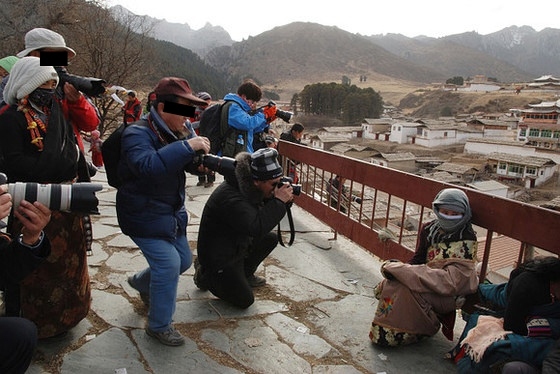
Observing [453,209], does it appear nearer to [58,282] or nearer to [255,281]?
[255,281]

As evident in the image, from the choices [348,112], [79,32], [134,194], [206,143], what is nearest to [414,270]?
[206,143]

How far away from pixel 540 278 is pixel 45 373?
110 inches

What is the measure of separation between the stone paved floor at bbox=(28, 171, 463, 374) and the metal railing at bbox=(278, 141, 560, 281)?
1.44 ft

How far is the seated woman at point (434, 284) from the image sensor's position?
106 inches

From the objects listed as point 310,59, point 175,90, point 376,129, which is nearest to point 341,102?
point 376,129

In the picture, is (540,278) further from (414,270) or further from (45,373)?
(45,373)

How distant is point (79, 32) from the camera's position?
40.1 feet

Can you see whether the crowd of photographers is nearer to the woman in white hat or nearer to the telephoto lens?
the woman in white hat

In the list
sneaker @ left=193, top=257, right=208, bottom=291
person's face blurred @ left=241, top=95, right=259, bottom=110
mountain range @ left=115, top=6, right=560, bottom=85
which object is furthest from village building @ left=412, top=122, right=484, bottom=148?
mountain range @ left=115, top=6, right=560, bottom=85

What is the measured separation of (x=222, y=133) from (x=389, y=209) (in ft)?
7.00

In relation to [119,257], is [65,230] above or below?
above

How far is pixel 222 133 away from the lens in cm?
485

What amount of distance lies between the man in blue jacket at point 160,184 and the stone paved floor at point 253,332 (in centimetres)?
22

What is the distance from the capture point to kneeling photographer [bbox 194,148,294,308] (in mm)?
2893
